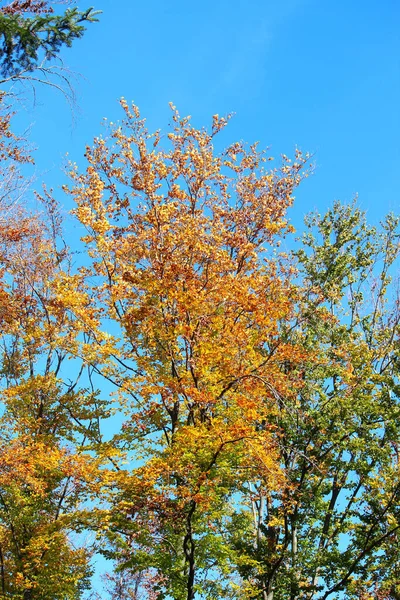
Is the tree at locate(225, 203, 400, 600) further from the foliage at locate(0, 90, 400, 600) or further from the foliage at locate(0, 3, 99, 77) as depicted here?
the foliage at locate(0, 3, 99, 77)

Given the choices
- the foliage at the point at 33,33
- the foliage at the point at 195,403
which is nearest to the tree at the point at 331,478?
the foliage at the point at 195,403

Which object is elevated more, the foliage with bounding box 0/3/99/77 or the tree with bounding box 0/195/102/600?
the foliage with bounding box 0/3/99/77

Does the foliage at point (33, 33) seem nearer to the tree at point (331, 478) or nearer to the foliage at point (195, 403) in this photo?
the foliage at point (195, 403)

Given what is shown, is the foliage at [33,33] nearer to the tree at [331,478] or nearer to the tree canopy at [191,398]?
the tree canopy at [191,398]

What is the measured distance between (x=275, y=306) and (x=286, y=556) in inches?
307


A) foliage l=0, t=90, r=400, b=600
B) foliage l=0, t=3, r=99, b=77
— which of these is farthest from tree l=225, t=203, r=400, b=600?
foliage l=0, t=3, r=99, b=77

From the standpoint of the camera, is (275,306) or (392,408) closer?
(275,306)

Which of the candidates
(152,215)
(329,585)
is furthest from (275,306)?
(329,585)

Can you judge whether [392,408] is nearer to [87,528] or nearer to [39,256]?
[87,528]

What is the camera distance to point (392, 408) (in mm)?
15078

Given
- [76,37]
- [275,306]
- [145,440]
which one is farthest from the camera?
[145,440]

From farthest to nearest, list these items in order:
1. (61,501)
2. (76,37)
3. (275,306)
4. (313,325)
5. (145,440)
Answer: (313,325)
(61,501)
(145,440)
(275,306)
(76,37)

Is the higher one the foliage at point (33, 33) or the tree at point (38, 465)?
the foliage at point (33, 33)

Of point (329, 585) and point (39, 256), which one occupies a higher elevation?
point (39, 256)
